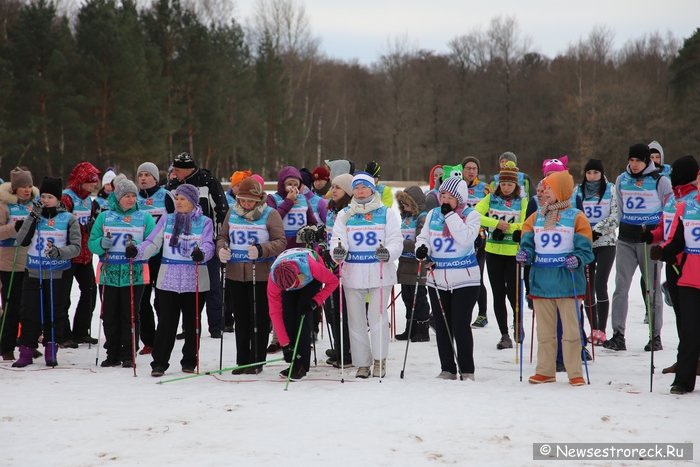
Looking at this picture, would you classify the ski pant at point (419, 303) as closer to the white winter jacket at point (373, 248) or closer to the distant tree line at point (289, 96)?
the white winter jacket at point (373, 248)

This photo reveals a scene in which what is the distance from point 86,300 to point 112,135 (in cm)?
2547

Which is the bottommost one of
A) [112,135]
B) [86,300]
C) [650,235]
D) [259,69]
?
[86,300]

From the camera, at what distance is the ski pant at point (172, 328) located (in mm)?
7559

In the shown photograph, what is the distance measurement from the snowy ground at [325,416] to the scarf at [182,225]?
51.6 inches

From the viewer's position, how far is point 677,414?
5.89 m

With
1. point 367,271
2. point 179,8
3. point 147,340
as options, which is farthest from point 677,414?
point 179,8

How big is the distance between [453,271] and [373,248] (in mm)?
768

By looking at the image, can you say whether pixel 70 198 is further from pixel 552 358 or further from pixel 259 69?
pixel 259 69

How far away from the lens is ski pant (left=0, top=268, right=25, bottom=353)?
27.5 ft

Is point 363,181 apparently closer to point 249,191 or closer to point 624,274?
point 249,191

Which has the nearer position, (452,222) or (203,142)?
(452,222)

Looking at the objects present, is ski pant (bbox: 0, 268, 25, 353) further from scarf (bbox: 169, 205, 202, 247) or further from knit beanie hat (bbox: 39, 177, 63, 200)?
scarf (bbox: 169, 205, 202, 247)

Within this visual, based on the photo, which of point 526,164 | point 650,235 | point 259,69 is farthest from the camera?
point 526,164

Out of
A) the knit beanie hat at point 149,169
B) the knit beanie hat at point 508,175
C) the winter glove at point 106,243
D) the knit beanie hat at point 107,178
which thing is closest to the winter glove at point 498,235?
the knit beanie hat at point 508,175
